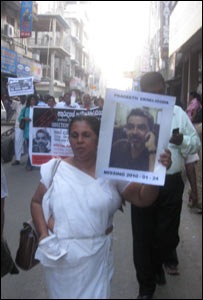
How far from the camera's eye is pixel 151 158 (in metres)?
1.91

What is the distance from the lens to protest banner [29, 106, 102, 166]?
2.65 m

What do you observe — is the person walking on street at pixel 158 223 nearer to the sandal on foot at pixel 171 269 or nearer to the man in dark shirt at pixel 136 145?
the sandal on foot at pixel 171 269

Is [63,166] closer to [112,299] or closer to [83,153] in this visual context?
[83,153]

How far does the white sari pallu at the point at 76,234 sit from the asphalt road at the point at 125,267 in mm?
1523

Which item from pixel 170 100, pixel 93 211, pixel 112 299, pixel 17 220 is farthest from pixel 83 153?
pixel 17 220

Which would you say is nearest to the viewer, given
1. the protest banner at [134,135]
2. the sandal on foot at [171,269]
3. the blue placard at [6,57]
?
the protest banner at [134,135]

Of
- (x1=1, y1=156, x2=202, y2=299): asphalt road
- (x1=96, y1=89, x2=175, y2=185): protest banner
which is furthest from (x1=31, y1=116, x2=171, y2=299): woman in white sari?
(x1=1, y1=156, x2=202, y2=299): asphalt road

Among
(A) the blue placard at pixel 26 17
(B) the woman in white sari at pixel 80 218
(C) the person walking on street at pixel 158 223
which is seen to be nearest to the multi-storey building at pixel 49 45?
(A) the blue placard at pixel 26 17

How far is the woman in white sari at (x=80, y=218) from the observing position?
6.95ft

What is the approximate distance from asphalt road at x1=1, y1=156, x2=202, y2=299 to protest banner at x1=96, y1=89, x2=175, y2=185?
198cm

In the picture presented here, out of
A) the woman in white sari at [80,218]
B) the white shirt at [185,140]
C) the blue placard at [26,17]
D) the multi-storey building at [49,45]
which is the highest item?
the multi-storey building at [49,45]

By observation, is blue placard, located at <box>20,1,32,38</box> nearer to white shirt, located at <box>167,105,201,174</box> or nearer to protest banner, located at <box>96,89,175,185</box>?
protest banner, located at <box>96,89,175,185</box>

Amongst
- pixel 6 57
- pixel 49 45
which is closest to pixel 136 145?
pixel 6 57

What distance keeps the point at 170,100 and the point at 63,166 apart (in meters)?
0.62
